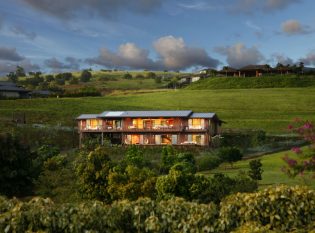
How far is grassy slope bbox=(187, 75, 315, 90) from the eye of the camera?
13288cm

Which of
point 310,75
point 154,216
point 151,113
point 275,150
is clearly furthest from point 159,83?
point 154,216

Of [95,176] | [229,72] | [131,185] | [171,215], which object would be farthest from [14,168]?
[229,72]

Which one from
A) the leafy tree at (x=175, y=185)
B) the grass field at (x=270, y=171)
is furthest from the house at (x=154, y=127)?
the leafy tree at (x=175, y=185)

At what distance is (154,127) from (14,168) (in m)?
42.6

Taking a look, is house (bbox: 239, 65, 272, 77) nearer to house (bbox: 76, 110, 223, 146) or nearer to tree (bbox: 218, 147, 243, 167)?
house (bbox: 76, 110, 223, 146)

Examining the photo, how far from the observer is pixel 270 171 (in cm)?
4403

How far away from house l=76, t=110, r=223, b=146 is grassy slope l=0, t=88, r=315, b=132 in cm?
1176

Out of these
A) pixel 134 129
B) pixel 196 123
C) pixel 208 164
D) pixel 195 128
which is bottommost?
pixel 208 164

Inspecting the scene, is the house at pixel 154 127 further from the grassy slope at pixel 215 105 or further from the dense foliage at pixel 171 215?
the dense foliage at pixel 171 215

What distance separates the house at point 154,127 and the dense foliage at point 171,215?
5757 centimetres

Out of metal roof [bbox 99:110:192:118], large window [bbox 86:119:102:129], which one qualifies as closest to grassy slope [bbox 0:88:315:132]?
large window [bbox 86:119:102:129]

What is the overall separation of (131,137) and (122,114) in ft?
14.0

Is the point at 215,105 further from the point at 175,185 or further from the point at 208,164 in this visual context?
the point at 175,185

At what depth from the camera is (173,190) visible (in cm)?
2470
